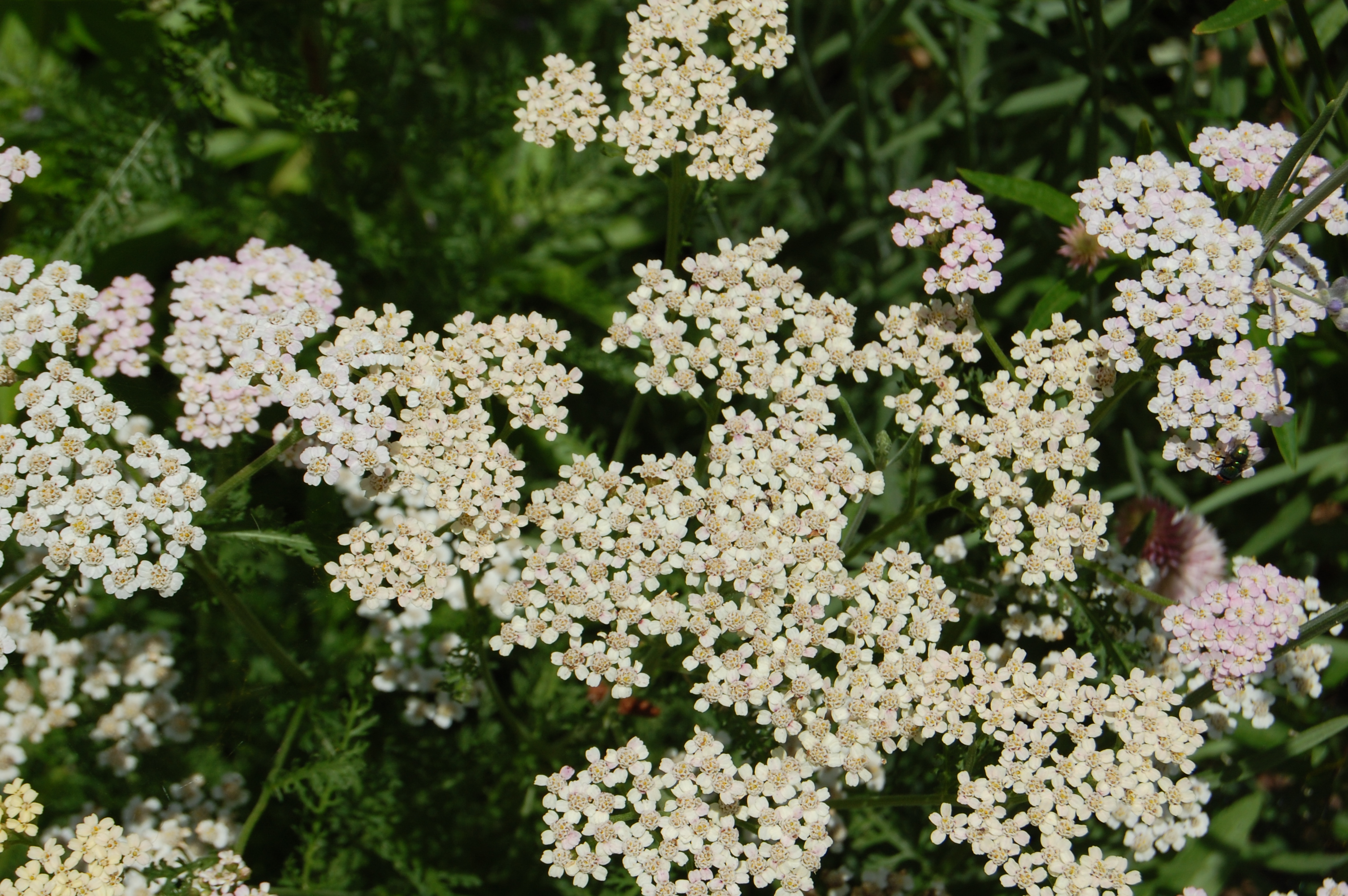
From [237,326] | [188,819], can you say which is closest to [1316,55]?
[237,326]

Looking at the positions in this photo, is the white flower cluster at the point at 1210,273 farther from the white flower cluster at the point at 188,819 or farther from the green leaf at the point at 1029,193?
the white flower cluster at the point at 188,819

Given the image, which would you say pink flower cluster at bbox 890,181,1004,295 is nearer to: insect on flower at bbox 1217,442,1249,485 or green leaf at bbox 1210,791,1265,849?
insect on flower at bbox 1217,442,1249,485

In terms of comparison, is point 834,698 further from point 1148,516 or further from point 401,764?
point 401,764

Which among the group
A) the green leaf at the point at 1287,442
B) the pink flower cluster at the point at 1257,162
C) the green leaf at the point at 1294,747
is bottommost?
the green leaf at the point at 1294,747

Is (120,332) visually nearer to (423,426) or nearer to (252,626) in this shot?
(252,626)

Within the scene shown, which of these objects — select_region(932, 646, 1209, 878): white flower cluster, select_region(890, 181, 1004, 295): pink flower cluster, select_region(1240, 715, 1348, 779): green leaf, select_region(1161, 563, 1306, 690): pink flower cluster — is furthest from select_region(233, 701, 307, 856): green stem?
select_region(1240, 715, 1348, 779): green leaf

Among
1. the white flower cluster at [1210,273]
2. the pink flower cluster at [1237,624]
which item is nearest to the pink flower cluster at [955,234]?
the white flower cluster at [1210,273]
